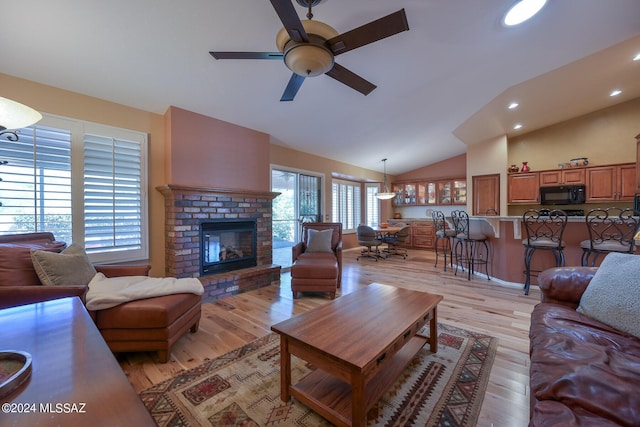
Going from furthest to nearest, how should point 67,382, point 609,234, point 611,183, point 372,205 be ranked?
1. point 372,205
2. point 611,183
3. point 609,234
4. point 67,382

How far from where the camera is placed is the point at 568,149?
17.7ft

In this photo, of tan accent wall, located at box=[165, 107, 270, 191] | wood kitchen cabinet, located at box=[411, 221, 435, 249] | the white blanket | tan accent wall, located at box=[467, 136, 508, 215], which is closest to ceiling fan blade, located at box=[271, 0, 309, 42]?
the white blanket

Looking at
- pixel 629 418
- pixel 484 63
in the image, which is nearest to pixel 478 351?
pixel 629 418

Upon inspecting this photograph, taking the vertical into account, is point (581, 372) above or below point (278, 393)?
above

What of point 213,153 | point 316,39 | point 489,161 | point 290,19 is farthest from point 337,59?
point 489,161

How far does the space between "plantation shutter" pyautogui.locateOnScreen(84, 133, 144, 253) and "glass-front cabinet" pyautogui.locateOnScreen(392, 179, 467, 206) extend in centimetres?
711

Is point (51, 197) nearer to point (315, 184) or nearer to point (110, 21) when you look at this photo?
point (110, 21)

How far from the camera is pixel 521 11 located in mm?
2281

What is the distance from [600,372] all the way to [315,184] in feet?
16.6

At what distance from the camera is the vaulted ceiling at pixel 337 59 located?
208 cm

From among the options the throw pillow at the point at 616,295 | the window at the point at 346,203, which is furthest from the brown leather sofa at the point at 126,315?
the window at the point at 346,203

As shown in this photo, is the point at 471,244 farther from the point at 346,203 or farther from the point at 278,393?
the point at 278,393

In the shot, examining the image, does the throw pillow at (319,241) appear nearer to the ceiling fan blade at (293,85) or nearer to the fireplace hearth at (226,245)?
the fireplace hearth at (226,245)

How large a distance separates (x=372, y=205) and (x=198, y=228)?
5658 mm
